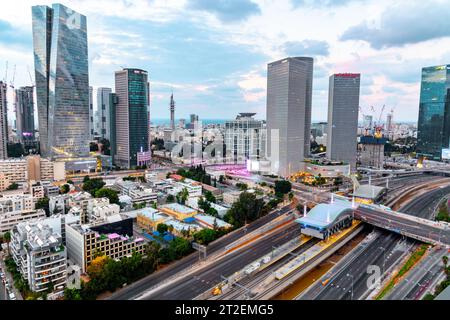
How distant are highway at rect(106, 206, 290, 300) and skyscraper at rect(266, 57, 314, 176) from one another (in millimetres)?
16165

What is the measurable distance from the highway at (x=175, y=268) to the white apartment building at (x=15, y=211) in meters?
8.89

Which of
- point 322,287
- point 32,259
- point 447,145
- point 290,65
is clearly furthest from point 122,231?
point 447,145

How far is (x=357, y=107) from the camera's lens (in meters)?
37.2

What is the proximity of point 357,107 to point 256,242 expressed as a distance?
28227 mm

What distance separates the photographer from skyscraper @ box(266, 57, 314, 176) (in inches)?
1277

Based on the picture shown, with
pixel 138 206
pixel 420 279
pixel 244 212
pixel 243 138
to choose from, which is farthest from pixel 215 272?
pixel 243 138

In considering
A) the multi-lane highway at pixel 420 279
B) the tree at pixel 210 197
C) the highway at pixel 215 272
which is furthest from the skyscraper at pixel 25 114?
the multi-lane highway at pixel 420 279

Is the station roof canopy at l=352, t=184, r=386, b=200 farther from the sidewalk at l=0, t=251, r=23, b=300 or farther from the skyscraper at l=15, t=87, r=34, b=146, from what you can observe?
the skyscraper at l=15, t=87, r=34, b=146

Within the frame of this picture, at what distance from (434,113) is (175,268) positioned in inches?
1992

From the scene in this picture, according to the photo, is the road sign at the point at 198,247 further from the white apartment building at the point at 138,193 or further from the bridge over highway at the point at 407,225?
the bridge over highway at the point at 407,225

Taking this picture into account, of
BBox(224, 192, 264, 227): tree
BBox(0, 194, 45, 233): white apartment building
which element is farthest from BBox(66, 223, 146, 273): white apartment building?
BBox(224, 192, 264, 227): tree

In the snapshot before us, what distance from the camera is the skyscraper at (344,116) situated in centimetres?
3716
